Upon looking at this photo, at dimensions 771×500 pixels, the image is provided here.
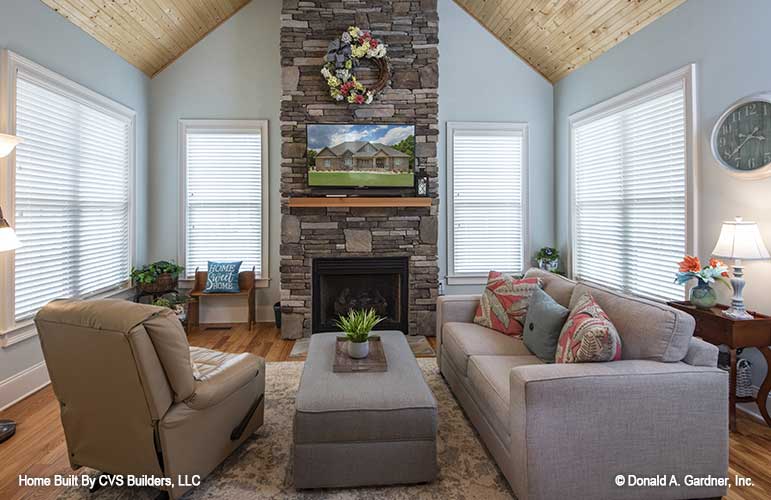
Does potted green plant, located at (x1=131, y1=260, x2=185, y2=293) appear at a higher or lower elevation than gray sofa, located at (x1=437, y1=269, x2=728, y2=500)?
higher

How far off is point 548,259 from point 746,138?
98.7 inches

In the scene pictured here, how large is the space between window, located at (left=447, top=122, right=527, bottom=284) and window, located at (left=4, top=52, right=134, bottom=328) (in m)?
3.78

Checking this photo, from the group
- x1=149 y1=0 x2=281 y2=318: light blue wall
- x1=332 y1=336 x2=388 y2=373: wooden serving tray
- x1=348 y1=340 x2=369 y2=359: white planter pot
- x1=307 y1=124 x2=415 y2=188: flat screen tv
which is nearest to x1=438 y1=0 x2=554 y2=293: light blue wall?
x1=307 y1=124 x2=415 y2=188: flat screen tv

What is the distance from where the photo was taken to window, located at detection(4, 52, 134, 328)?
3.08 meters

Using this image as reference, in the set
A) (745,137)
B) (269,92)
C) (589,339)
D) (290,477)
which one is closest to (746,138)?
(745,137)

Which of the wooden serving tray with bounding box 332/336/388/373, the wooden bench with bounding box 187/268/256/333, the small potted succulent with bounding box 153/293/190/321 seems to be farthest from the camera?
the wooden bench with bounding box 187/268/256/333

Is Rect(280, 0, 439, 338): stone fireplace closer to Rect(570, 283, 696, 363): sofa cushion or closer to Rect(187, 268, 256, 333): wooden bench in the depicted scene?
Rect(187, 268, 256, 333): wooden bench

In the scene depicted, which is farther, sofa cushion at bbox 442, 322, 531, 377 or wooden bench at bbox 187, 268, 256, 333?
wooden bench at bbox 187, 268, 256, 333

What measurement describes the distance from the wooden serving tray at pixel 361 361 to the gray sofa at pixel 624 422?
751 mm

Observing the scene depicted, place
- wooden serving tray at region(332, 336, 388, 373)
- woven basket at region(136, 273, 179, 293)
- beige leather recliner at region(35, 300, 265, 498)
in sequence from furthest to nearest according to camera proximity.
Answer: woven basket at region(136, 273, 179, 293), wooden serving tray at region(332, 336, 388, 373), beige leather recliner at region(35, 300, 265, 498)

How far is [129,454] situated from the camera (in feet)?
6.04

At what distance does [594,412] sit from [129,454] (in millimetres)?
2054

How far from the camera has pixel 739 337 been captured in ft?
8.12

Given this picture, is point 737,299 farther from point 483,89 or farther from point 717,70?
point 483,89
